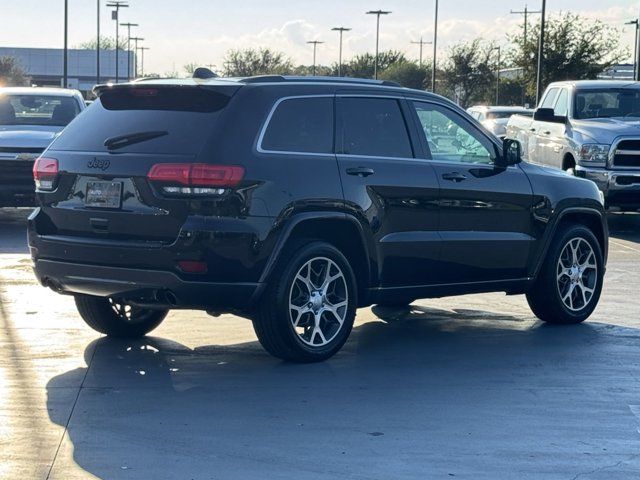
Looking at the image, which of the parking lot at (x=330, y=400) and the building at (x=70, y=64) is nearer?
the parking lot at (x=330, y=400)

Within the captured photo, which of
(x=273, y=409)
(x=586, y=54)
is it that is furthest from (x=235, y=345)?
(x=586, y=54)

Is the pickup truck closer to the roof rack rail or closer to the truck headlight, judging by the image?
the truck headlight

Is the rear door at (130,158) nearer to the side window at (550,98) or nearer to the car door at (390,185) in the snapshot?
the car door at (390,185)

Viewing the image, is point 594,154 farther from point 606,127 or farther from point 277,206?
point 277,206

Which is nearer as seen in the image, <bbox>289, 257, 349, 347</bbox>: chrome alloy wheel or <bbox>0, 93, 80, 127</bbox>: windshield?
<bbox>289, 257, 349, 347</bbox>: chrome alloy wheel

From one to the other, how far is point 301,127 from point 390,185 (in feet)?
2.44

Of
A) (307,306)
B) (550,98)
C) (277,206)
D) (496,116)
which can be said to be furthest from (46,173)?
(496,116)

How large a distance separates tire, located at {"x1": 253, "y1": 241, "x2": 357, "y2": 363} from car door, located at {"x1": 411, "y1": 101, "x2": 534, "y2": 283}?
973 millimetres

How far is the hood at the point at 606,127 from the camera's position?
18.5m

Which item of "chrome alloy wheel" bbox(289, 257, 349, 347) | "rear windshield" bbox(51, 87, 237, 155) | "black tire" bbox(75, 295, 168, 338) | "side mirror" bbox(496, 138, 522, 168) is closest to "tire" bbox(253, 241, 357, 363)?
"chrome alloy wheel" bbox(289, 257, 349, 347)

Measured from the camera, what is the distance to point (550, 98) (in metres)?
20.9

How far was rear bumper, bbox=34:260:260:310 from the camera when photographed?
7617 mm

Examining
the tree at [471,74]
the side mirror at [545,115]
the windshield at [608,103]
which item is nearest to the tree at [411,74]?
the tree at [471,74]

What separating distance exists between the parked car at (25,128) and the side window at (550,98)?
7.30 m
